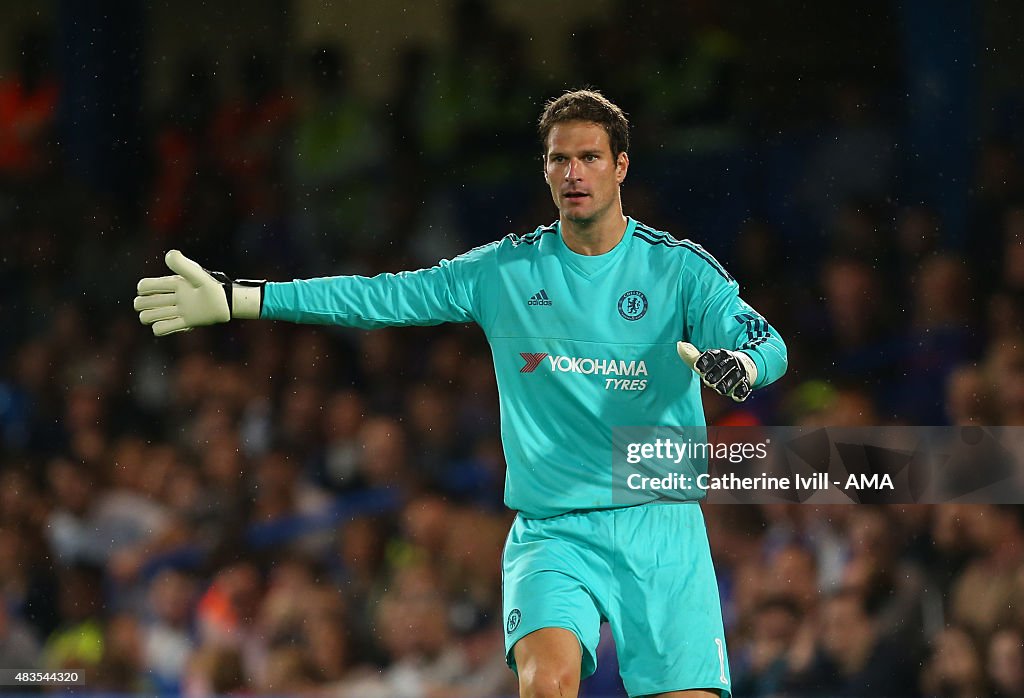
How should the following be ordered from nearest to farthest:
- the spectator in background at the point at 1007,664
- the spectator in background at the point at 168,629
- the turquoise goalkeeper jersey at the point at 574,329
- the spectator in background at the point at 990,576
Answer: the turquoise goalkeeper jersey at the point at 574,329, the spectator in background at the point at 1007,664, the spectator in background at the point at 990,576, the spectator in background at the point at 168,629

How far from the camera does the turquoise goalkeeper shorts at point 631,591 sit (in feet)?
12.9

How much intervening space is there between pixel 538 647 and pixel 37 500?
6068mm

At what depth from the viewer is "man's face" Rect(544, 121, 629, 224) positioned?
13.6 ft

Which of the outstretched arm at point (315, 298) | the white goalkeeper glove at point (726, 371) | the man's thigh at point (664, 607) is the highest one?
the outstretched arm at point (315, 298)

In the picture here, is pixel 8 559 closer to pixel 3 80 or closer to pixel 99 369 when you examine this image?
pixel 99 369

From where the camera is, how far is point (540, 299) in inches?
168

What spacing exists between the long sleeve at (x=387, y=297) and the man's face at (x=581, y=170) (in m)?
0.33

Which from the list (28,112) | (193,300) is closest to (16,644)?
(193,300)

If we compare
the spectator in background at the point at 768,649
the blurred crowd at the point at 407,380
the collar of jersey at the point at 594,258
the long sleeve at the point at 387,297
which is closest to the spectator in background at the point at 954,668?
the blurred crowd at the point at 407,380

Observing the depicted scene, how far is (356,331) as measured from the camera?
9203mm

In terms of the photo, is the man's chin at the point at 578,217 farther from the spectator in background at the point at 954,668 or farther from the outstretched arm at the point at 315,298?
the spectator in background at the point at 954,668

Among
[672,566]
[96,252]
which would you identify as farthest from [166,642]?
[672,566]
